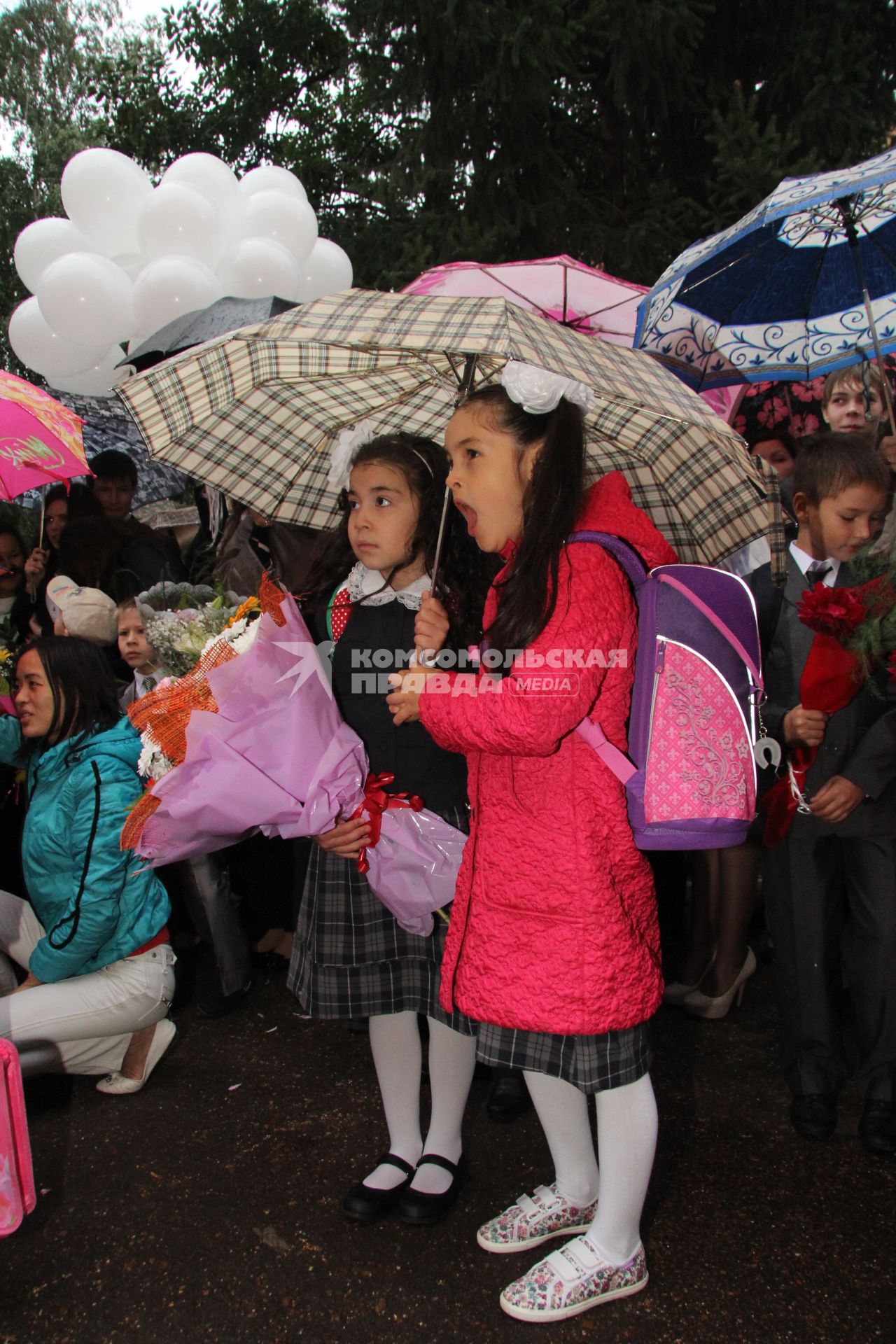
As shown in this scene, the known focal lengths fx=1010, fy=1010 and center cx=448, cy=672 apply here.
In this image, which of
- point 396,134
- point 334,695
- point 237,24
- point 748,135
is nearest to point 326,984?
point 334,695

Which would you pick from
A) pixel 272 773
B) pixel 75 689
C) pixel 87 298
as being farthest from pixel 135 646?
pixel 87 298

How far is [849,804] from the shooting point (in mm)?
2854

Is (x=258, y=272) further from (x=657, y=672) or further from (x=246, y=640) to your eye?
(x=657, y=672)

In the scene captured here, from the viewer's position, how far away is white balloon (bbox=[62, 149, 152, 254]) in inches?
239

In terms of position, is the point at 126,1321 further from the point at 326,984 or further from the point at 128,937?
the point at 128,937

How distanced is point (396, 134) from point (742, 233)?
21.8 ft

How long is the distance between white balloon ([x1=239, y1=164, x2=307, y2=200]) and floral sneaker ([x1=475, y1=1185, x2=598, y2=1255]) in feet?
19.1

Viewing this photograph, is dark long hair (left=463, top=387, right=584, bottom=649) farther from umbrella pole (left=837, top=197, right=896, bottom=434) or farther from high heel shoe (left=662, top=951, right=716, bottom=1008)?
→ high heel shoe (left=662, top=951, right=716, bottom=1008)

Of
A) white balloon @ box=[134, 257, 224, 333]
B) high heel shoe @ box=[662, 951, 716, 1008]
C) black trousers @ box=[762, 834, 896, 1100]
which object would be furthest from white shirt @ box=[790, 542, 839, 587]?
white balloon @ box=[134, 257, 224, 333]

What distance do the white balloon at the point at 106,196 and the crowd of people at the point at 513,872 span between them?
3.49 metres

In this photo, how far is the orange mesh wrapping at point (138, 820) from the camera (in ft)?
7.41

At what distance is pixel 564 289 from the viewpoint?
4926 mm

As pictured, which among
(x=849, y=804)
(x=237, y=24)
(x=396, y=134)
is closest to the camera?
(x=849, y=804)

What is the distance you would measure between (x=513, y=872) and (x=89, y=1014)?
169cm
